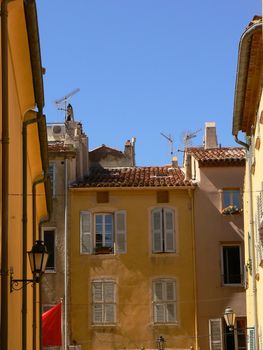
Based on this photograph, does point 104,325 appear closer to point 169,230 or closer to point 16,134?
point 169,230

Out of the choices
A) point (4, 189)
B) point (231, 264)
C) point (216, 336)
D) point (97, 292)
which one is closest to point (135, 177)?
point (97, 292)

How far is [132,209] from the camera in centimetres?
3797

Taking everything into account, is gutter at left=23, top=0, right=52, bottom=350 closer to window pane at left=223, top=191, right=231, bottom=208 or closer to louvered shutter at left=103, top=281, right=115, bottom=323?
louvered shutter at left=103, top=281, right=115, bottom=323

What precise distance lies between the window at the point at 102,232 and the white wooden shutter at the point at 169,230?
1.83 metres

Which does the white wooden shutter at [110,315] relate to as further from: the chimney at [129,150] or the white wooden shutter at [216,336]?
the chimney at [129,150]

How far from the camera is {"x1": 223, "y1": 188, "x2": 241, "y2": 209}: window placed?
37.8 m

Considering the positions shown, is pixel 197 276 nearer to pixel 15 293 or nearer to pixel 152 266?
pixel 152 266

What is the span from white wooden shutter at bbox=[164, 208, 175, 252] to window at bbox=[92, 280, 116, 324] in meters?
3.09

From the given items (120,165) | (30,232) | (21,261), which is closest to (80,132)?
(120,165)

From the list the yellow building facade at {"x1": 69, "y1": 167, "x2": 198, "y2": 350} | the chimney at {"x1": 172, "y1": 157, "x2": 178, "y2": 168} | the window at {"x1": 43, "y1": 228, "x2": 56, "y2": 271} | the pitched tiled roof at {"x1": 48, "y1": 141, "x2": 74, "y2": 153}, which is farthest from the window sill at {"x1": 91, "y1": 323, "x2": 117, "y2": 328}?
the chimney at {"x1": 172, "y1": 157, "x2": 178, "y2": 168}

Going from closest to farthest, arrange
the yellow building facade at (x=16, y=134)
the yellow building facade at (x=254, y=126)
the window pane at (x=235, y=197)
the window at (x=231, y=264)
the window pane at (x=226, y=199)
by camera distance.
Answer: the yellow building facade at (x=16, y=134), the yellow building facade at (x=254, y=126), the window at (x=231, y=264), the window pane at (x=226, y=199), the window pane at (x=235, y=197)

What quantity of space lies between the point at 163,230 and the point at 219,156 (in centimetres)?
417

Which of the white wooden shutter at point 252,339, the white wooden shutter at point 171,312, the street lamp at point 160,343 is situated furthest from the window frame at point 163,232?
the white wooden shutter at point 252,339

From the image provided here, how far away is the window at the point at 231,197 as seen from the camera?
3781cm
